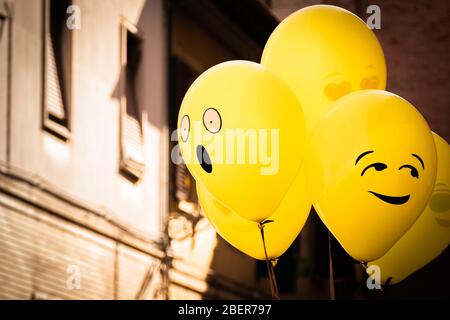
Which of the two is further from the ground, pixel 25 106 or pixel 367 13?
pixel 367 13

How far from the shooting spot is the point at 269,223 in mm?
5418

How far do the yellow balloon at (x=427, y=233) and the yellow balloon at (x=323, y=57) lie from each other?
2.22 feet

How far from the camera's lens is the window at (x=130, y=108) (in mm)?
11820

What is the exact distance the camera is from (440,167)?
573 centimetres

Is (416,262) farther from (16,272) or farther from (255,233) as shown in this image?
(16,272)

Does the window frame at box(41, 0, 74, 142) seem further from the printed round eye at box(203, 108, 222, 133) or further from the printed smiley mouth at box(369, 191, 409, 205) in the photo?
the printed smiley mouth at box(369, 191, 409, 205)

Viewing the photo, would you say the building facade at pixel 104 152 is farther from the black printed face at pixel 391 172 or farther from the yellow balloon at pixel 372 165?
the black printed face at pixel 391 172

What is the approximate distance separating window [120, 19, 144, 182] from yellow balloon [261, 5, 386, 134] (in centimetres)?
642

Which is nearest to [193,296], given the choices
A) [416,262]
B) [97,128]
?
[97,128]

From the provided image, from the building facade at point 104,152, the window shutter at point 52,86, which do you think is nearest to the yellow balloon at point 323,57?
the building facade at point 104,152

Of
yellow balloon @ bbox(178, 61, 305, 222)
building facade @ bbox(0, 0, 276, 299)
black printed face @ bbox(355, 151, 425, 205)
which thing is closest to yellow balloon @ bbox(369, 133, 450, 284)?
black printed face @ bbox(355, 151, 425, 205)

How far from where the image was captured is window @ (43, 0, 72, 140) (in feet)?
33.3

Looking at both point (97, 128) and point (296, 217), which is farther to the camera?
point (97, 128)

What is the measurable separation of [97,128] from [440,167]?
605cm
